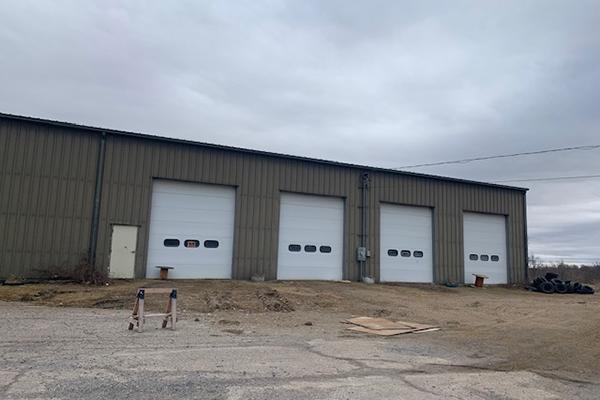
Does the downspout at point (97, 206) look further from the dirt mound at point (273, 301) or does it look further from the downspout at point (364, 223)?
the downspout at point (364, 223)

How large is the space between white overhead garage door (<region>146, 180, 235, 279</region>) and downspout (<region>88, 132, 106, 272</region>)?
201cm

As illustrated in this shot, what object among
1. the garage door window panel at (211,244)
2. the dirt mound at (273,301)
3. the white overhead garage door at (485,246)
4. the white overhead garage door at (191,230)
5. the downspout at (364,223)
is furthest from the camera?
the white overhead garage door at (485,246)

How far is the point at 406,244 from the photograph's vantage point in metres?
26.2

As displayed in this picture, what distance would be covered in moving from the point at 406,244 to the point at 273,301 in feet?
38.3

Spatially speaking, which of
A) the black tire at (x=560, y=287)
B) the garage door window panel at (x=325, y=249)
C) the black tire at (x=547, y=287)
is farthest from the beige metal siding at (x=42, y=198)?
the black tire at (x=560, y=287)

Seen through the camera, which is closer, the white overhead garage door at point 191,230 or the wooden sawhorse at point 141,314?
the wooden sawhorse at point 141,314

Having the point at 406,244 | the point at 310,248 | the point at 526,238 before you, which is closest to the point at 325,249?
the point at 310,248

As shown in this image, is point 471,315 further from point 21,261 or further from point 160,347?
point 21,261

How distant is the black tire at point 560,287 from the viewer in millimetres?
26217

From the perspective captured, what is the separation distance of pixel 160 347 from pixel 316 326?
183 inches

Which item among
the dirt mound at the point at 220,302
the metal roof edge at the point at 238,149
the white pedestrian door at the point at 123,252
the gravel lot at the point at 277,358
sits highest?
the metal roof edge at the point at 238,149

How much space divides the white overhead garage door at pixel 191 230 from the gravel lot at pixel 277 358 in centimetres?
611

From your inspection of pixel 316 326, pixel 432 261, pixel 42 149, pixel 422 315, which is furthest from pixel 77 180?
pixel 432 261

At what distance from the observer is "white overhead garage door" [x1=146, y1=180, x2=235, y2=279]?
2088 cm
